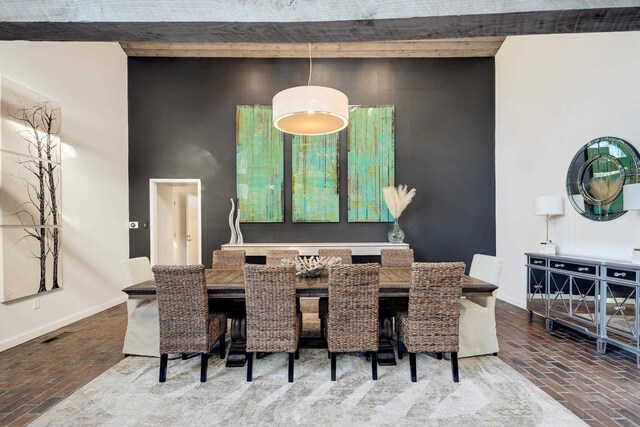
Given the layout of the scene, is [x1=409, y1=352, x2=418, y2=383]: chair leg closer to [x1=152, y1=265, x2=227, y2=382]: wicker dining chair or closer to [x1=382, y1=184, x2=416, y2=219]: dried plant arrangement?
[x1=152, y1=265, x2=227, y2=382]: wicker dining chair

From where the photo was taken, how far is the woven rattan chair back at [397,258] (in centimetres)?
398

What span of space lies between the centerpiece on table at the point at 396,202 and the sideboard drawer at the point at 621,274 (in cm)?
Answer: 259

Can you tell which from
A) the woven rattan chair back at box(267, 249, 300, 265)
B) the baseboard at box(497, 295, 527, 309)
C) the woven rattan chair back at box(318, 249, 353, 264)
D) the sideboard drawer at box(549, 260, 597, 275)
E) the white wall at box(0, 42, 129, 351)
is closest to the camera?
the sideboard drawer at box(549, 260, 597, 275)

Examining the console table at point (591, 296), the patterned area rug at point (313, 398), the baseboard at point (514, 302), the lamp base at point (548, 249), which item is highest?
the lamp base at point (548, 249)

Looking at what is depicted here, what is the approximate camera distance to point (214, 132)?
5371 millimetres

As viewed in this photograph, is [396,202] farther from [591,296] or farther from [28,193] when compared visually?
[28,193]

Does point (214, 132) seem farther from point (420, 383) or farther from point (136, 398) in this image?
point (420, 383)

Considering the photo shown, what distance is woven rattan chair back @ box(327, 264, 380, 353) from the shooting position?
2.37 m

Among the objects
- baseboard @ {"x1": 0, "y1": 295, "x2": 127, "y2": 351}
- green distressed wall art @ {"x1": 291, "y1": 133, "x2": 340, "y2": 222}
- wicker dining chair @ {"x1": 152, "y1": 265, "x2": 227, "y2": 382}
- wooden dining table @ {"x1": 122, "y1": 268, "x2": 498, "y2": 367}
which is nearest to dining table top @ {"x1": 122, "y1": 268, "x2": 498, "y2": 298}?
wooden dining table @ {"x1": 122, "y1": 268, "x2": 498, "y2": 367}

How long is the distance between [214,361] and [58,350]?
1707 mm

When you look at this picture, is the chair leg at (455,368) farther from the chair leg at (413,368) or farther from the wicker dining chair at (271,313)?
the wicker dining chair at (271,313)

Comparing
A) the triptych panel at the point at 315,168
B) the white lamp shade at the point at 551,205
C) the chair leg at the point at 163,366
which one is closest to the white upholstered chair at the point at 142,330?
the chair leg at the point at 163,366

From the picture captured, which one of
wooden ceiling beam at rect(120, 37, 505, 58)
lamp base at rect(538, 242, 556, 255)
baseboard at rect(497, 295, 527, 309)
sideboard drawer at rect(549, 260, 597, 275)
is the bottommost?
baseboard at rect(497, 295, 527, 309)

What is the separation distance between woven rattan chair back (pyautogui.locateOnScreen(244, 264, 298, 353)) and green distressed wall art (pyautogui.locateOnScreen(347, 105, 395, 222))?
10.0ft
